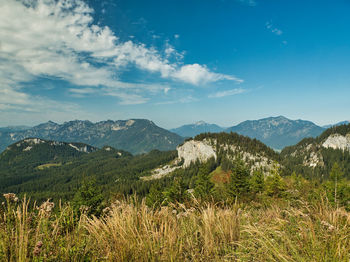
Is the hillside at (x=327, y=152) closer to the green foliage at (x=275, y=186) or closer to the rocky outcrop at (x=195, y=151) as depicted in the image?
the rocky outcrop at (x=195, y=151)

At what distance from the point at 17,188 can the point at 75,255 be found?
26040 centimetres

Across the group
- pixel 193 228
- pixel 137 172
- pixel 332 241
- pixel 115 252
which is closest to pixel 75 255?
pixel 115 252

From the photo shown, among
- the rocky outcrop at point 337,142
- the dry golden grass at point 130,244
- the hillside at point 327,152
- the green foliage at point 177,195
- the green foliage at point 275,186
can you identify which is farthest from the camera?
the rocky outcrop at point 337,142

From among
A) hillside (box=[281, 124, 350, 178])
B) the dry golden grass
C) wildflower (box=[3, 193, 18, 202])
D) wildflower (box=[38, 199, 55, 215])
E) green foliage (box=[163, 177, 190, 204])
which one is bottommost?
hillside (box=[281, 124, 350, 178])

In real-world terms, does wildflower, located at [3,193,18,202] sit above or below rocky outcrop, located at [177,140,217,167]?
above

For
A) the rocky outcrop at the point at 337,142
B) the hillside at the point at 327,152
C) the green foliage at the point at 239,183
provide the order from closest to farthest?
the green foliage at the point at 239,183 → the hillside at the point at 327,152 → the rocky outcrop at the point at 337,142

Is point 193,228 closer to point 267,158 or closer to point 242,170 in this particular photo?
point 242,170

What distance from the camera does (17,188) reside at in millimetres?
190875

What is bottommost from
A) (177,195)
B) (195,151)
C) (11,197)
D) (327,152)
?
(327,152)

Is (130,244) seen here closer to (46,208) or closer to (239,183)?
(46,208)

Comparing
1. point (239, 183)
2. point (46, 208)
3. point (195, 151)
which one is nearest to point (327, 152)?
point (195, 151)

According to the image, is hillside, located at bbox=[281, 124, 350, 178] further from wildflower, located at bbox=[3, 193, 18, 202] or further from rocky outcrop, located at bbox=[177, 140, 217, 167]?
wildflower, located at bbox=[3, 193, 18, 202]

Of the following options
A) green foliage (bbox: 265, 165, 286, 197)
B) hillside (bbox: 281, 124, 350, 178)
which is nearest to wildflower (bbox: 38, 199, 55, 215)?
green foliage (bbox: 265, 165, 286, 197)

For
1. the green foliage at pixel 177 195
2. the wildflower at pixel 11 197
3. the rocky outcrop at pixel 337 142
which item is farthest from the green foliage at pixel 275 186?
the rocky outcrop at pixel 337 142
